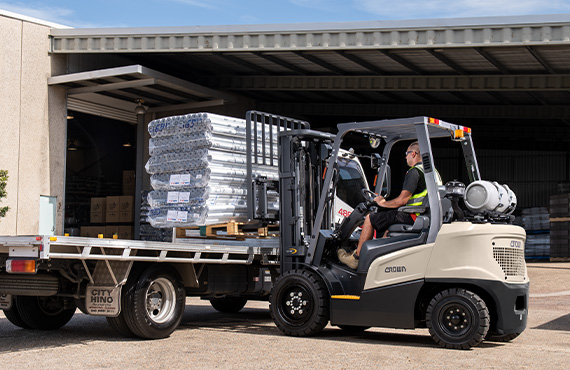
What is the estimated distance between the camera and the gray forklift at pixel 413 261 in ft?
26.0

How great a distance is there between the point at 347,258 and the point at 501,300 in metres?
1.81

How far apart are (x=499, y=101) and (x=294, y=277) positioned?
16.8 metres

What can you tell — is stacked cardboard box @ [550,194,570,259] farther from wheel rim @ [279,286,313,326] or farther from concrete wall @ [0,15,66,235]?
wheel rim @ [279,286,313,326]

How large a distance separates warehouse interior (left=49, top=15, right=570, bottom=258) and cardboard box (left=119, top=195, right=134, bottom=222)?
103 inches

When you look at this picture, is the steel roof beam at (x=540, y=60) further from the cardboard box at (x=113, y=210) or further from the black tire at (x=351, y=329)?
the cardboard box at (x=113, y=210)

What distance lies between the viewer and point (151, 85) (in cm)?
2134

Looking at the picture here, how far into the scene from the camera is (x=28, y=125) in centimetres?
1969

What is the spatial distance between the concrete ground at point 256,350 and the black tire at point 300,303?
0.59ft

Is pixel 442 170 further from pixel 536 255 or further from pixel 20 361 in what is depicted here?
pixel 20 361

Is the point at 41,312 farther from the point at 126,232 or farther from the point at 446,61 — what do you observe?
the point at 126,232

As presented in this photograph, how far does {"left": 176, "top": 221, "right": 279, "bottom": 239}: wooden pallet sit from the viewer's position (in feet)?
32.3

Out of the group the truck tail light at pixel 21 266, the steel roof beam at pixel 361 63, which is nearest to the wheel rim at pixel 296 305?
the truck tail light at pixel 21 266

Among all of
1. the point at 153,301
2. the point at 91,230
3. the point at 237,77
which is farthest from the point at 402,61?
the point at 153,301

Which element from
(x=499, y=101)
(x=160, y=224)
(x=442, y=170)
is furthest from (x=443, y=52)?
(x=442, y=170)
